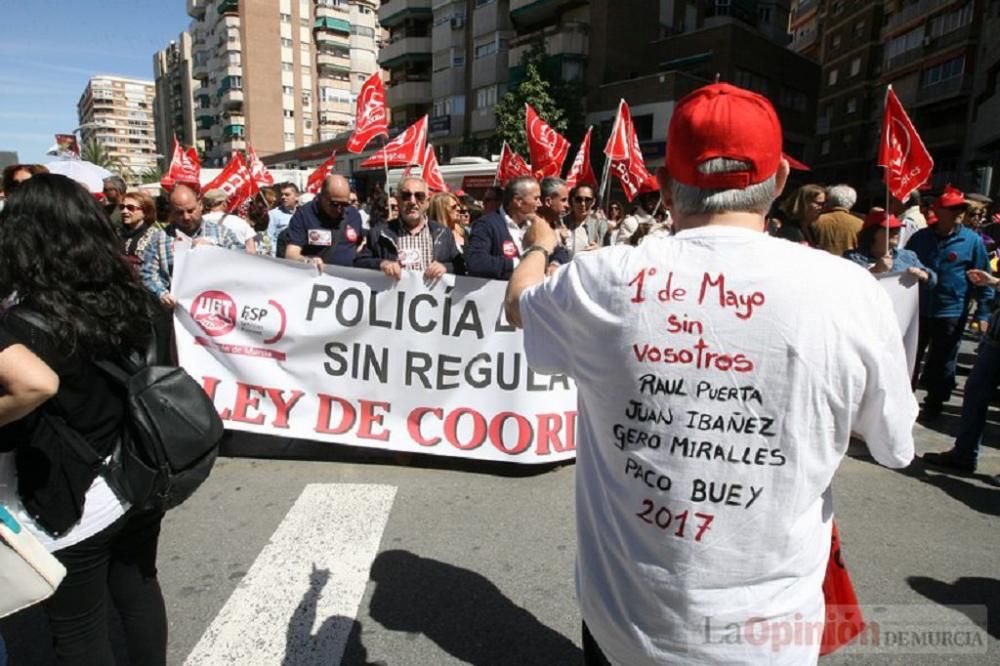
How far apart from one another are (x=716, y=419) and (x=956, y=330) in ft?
19.9

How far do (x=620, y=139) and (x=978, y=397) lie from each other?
5.48 m

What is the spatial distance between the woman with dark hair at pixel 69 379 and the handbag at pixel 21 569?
0.19 metres

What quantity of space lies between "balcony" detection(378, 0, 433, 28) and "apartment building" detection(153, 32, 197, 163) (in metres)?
51.8

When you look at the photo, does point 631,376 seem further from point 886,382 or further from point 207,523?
point 207,523

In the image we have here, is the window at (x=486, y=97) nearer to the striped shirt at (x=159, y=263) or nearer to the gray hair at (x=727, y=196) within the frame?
the striped shirt at (x=159, y=263)

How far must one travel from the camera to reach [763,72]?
35250mm

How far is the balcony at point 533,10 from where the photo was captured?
117 ft

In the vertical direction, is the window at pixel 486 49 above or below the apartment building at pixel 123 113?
below

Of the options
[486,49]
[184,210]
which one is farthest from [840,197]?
[486,49]

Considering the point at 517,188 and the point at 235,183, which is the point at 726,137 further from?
the point at 235,183

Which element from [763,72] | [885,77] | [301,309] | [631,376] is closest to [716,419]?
[631,376]

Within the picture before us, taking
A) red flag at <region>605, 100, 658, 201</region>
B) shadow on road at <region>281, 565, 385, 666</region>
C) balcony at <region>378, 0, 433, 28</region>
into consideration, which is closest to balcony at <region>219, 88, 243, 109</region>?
balcony at <region>378, 0, 433, 28</region>

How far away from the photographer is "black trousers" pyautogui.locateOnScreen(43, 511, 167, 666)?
181cm

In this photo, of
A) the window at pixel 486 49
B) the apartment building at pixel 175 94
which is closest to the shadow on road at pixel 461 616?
the window at pixel 486 49
